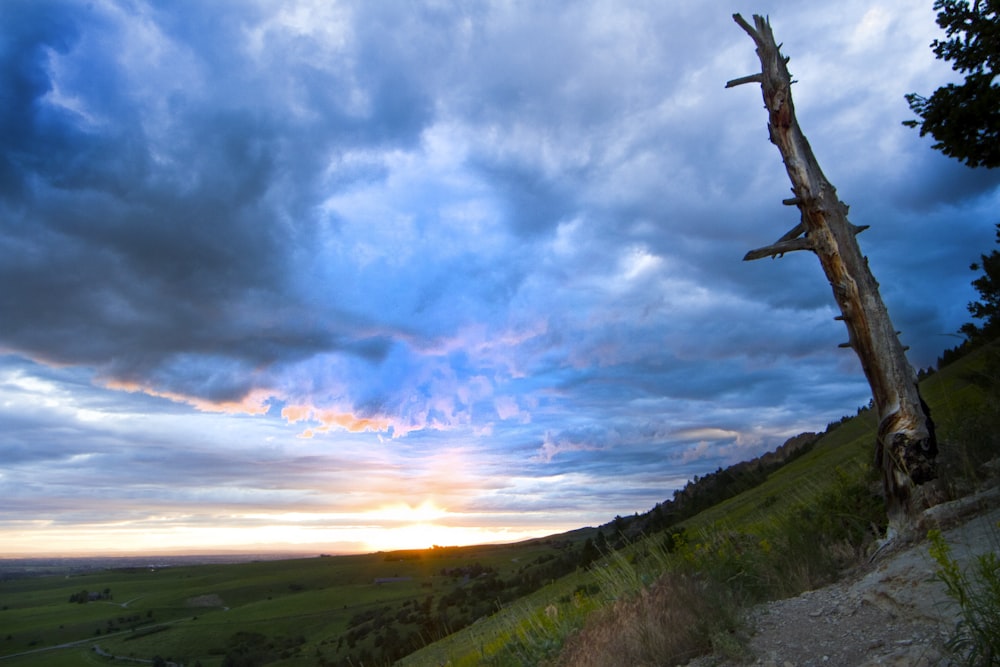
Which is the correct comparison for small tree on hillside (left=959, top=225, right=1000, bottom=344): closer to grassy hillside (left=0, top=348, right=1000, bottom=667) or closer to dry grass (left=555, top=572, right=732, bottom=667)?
grassy hillside (left=0, top=348, right=1000, bottom=667)

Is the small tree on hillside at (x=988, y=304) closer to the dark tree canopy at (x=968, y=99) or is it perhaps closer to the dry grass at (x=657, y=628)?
the dark tree canopy at (x=968, y=99)

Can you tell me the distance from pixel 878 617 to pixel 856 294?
17.2 ft

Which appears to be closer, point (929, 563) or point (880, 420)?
point (929, 563)

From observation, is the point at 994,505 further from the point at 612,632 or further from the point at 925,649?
the point at 612,632

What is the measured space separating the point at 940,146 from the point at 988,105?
1.03 meters

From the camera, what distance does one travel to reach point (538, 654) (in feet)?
27.2

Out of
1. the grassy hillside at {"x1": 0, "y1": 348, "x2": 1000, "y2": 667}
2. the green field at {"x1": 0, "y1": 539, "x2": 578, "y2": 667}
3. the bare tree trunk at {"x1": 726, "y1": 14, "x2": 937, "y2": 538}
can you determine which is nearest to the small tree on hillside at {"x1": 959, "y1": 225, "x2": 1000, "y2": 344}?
the grassy hillside at {"x1": 0, "y1": 348, "x2": 1000, "y2": 667}

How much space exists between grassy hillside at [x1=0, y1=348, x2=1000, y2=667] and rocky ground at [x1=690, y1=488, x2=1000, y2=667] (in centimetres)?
39

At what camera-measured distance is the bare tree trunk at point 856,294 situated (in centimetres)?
871

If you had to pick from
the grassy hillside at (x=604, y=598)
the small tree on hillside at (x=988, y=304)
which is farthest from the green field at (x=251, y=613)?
the small tree on hillside at (x=988, y=304)

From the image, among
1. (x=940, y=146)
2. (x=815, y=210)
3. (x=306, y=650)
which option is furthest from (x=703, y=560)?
(x=306, y=650)

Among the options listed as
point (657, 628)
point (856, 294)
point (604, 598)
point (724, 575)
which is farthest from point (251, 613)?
point (856, 294)

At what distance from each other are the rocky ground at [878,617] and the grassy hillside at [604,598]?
0.39m

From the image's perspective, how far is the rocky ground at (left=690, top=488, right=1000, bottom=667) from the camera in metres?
5.18
